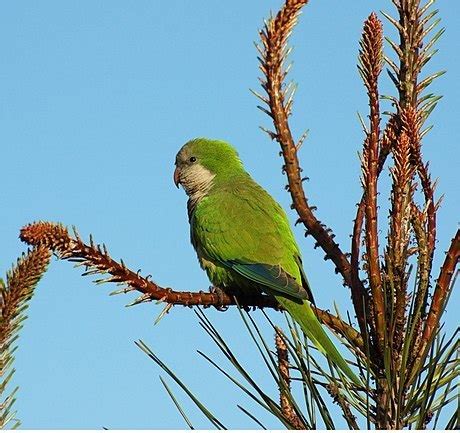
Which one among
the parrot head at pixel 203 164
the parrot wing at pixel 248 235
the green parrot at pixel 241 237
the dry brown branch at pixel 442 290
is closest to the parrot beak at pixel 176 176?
the parrot head at pixel 203 164

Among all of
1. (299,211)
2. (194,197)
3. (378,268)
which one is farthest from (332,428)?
(194,197)

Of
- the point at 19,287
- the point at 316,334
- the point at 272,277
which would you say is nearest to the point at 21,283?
the point at 19,287

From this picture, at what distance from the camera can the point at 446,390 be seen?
8.03 ft

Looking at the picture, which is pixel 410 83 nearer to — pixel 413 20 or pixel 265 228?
pixel 413 20

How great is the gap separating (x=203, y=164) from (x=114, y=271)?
14.7ft

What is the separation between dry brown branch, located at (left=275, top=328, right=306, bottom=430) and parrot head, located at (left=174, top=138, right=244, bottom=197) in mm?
3840

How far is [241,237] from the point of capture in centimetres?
562

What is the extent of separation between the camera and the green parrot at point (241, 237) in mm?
5102

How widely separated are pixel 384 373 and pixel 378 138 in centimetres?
79

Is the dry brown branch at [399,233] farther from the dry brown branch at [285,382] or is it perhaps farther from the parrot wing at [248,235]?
the parrot wing at [248,235]

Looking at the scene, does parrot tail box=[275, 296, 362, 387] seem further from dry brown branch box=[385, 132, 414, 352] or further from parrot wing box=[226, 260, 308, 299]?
dry brown branch box=[385, 132, 414, 352]

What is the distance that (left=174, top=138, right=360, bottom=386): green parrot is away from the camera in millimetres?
5102

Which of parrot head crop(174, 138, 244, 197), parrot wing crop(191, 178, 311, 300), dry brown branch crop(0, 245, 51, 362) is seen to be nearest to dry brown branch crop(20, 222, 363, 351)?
dry brown branch crop(0, 245, 51, 362)

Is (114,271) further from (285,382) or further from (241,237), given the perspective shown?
(241,237)
